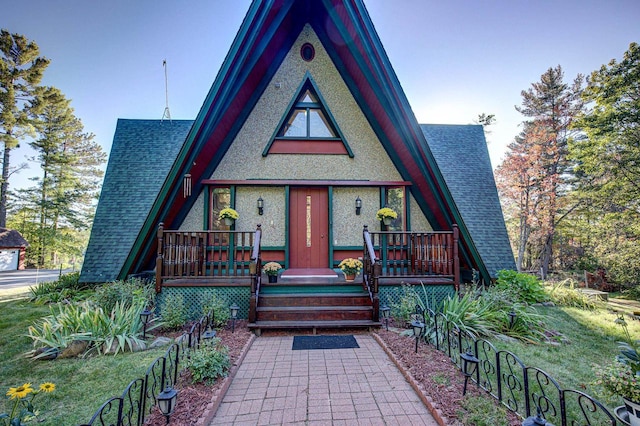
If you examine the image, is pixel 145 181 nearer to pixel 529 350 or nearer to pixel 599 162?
pixel 529 350

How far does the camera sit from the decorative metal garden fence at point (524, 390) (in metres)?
2.30

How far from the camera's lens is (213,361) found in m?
3.18

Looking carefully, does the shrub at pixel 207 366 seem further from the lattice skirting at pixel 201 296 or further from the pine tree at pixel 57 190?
the pine tree at pixel 57 190

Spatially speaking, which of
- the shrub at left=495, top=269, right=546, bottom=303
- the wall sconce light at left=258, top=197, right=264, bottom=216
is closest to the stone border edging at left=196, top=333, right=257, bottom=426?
the wall sconce light at left=258, top=197, right=264, bottom=216

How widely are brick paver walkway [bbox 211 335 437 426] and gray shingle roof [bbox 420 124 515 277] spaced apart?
18.6ft

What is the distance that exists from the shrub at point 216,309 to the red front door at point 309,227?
7.81 ft

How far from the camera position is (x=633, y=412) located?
2.38m

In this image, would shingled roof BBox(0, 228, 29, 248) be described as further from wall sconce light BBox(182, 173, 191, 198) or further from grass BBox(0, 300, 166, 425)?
wall sconce light BBox(182, 173, 191, 198)

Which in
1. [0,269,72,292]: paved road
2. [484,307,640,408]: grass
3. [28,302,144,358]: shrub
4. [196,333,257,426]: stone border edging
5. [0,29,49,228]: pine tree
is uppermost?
[0,29,49,228]: pine tree

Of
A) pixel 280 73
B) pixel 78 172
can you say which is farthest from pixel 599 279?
pixel 78 172

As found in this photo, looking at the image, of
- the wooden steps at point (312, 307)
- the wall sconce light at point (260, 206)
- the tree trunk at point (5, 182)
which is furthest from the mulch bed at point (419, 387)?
the tree trunk at point (5, 182)

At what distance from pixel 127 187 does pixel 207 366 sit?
787 cm

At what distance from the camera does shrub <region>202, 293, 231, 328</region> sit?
5.16 metres

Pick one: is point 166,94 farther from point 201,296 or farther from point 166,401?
point 166,401
